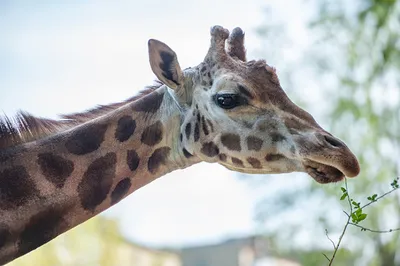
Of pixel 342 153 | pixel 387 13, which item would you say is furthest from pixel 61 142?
pixel 387 13

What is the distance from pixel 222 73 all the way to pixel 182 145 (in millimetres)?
275

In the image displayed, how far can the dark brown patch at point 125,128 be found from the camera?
91.0 inches

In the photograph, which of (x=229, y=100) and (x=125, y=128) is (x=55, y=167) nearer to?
(x=125, y=128)

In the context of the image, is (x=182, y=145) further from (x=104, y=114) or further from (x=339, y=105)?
(x=339, y=105)

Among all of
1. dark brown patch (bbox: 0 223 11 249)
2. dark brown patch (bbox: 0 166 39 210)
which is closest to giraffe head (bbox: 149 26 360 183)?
dark brown patch (bbox: 0 166 39 210)

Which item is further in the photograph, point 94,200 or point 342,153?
point 94,200

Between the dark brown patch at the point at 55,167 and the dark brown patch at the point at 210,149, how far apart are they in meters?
0.43

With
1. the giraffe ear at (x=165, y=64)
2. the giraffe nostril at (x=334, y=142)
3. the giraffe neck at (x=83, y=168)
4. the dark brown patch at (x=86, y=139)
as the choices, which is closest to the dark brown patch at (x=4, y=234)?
the giraffe neck at (x=83, y=168)

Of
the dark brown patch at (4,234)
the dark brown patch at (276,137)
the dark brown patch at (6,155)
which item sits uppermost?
the dark brown patch at (276,137)

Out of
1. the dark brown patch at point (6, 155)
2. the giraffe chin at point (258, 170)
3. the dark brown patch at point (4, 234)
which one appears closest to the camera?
the dark brown patch at point (4, 234)

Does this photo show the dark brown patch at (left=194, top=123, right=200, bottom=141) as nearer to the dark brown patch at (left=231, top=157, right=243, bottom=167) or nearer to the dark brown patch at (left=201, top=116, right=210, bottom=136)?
the dark brown patch at (left=201, top=116, right=210, bottom=136)

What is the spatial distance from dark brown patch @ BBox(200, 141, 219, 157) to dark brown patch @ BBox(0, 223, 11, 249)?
2.20ft

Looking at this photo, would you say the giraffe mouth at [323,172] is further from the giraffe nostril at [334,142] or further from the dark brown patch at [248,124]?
the dark brown patch at [248,124]

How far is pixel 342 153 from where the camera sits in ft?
6.64
